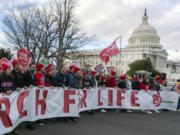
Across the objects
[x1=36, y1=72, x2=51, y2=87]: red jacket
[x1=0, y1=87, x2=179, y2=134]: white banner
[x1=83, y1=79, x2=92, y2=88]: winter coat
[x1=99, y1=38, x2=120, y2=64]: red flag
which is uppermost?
[x1=99, y1=38, x2=120, y2=64]: red flag

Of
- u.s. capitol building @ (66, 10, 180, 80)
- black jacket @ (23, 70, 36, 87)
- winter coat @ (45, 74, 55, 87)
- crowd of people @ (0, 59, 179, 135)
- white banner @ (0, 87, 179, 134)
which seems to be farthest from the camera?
u.s. capitol building @ (66, 10, 180, 80)

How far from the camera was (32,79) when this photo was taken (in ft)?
20.7

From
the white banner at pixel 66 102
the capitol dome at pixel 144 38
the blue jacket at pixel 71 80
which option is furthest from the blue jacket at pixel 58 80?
the capitol dome at pixel 144 38

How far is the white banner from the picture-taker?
5.39 meters

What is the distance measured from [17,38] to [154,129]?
1622cm

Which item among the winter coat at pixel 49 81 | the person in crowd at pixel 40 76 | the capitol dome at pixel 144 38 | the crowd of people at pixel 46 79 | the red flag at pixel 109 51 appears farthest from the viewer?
the capitol dome at pixel 144 38

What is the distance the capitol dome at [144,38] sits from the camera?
111812 mm

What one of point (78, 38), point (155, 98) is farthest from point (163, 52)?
point (155, 98)

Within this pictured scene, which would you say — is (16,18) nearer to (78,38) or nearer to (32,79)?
(78,38)

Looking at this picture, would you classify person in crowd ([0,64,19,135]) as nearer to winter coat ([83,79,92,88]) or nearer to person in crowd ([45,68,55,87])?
person in crowd ([45,68,55,87])

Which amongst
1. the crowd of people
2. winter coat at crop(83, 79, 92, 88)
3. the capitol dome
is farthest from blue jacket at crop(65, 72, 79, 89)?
the capitol dome

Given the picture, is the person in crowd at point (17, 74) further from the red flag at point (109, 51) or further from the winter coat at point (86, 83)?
the red flag at point (109, 51)

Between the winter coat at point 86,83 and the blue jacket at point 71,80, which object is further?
the winter coat at point 86,83

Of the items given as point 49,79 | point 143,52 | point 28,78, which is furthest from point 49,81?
point 143,52
